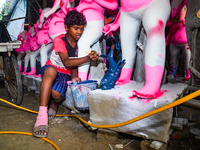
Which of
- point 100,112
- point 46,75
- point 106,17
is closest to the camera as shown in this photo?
point 100,112

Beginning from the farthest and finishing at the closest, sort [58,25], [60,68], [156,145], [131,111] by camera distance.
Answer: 1. [58,25]
2. [60,68]
3. [131,111]
4. [156,145]

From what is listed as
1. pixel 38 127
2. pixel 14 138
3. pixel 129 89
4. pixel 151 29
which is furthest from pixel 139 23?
pixel 14 138

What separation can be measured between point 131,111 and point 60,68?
1283 millimetres

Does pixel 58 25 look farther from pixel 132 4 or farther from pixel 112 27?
pixel 132 4

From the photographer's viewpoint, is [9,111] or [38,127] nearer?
[38,127]

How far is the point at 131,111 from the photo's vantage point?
4.32 ft

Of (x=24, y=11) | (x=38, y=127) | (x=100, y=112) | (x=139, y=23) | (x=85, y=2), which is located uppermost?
(x=24, y=11)

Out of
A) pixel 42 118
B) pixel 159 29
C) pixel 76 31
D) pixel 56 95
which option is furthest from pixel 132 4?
pixel 42 118

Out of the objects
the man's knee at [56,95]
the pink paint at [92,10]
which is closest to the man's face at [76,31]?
the pink paint at [92,10]

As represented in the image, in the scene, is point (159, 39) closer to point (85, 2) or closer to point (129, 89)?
point (129, 89)

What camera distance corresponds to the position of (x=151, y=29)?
1310 mm

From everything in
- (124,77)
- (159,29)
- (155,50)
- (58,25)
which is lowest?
(124,77)

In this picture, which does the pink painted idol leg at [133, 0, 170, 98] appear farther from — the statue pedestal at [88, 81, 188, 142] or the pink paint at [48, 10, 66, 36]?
the pink paint at [48, 10, 66, 36]

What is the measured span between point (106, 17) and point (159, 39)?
124 cm
